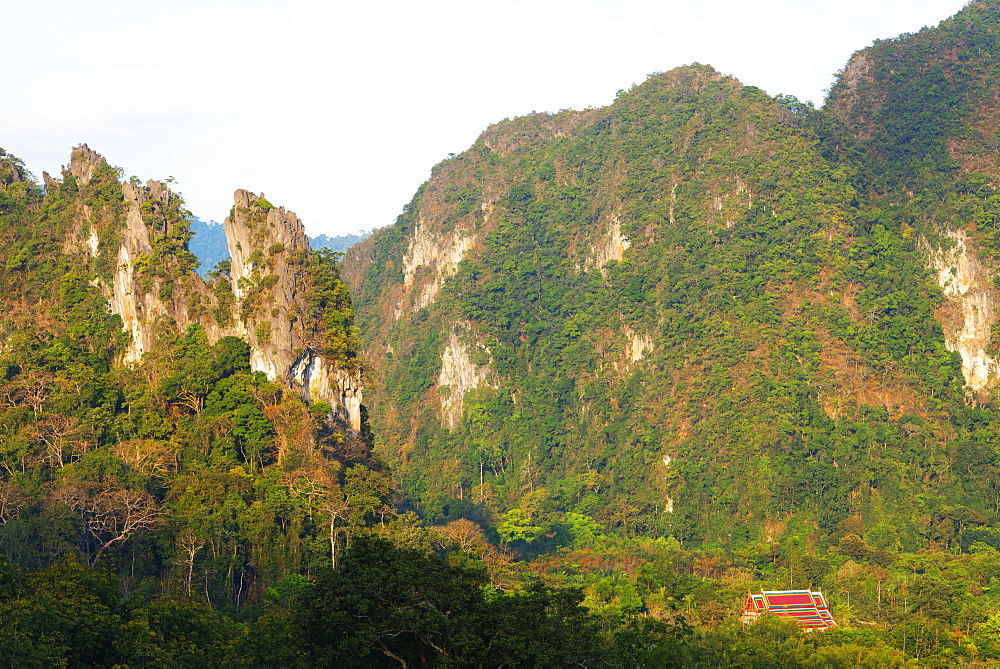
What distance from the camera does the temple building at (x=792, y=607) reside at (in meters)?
42.2

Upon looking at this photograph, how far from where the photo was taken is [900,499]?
185 ft

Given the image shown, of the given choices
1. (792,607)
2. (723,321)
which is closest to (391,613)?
(792,607)

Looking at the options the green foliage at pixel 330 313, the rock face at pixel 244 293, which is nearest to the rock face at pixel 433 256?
the green foliage at pixel 330 313

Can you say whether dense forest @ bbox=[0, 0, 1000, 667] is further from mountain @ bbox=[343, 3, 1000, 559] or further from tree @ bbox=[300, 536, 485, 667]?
mountain @ bbox=[343, 3, 1000, 559]

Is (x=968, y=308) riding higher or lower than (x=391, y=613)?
higher

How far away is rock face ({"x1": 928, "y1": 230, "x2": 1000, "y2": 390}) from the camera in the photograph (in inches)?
2388

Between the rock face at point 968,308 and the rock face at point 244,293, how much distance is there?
2998cm

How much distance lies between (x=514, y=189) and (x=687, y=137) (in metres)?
13.0

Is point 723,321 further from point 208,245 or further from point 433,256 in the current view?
point 208,245

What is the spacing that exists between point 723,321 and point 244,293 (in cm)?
2948

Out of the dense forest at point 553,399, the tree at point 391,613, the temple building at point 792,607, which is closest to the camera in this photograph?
the tree at point 391,613

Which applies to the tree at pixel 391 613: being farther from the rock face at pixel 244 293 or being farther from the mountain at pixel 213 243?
the mountain at pixel 213 243

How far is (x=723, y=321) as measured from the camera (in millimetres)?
67375

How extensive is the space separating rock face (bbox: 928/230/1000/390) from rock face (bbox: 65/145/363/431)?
30.0 m
